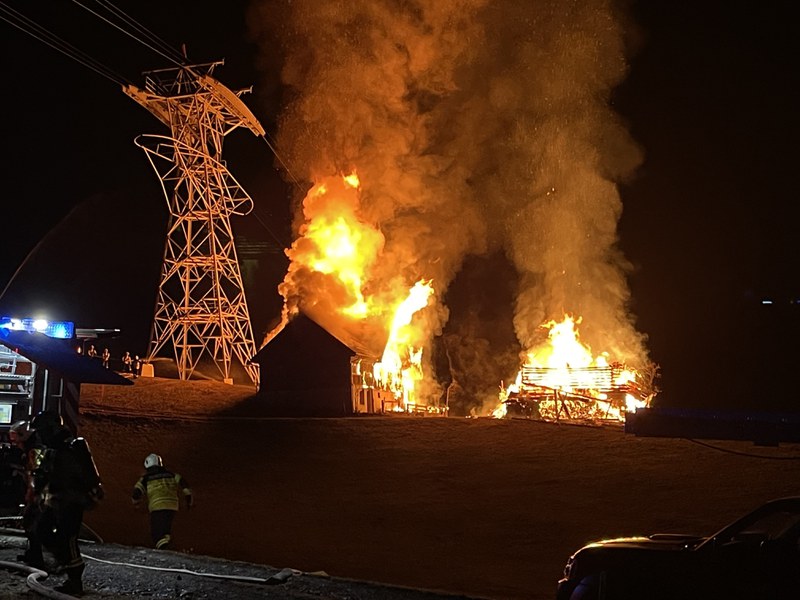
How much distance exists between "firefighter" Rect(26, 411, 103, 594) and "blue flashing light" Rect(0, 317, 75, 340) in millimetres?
7862

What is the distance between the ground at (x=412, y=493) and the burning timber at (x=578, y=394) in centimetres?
684

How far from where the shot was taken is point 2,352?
1552 cm

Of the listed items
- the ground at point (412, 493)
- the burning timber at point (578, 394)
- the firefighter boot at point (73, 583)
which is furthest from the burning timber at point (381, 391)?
the firefighter boot at point (73, 583)

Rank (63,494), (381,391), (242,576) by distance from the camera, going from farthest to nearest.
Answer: (381,391)
(242,576)
(63,494)

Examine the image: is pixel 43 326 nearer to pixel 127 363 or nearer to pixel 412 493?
pixel 412 493

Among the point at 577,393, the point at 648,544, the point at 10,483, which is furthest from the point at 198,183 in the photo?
the point at 648,544

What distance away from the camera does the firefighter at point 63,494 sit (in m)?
8.66

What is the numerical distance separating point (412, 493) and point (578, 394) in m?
15.9

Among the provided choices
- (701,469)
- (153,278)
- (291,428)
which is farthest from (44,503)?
(153,278)

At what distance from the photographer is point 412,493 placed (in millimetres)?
19203

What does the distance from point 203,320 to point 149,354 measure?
3291 mm

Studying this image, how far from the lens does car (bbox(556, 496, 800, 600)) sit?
5641 millimetres

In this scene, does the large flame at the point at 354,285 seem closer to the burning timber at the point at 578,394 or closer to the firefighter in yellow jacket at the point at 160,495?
the burning timber at the point at 578,394

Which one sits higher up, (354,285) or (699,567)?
(354,285)
